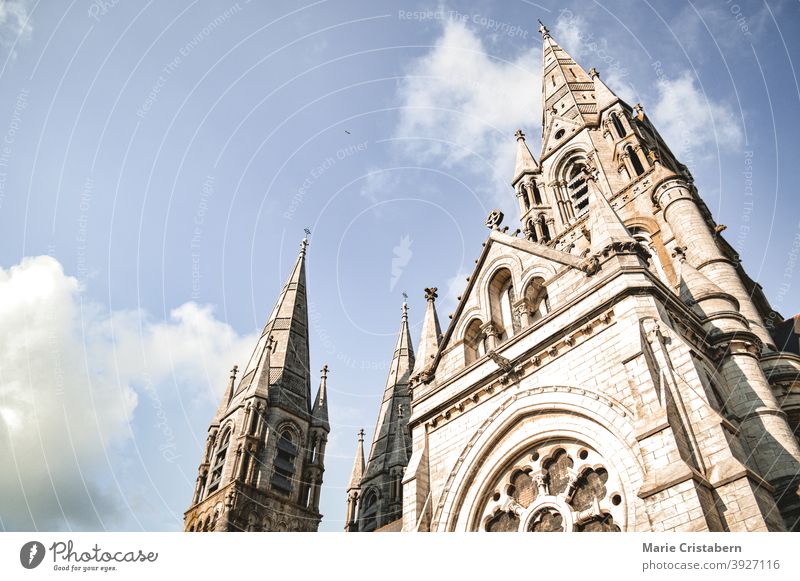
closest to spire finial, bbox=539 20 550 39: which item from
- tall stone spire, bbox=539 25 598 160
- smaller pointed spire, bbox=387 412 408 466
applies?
tall stone spire, bbox=539 25 598 160

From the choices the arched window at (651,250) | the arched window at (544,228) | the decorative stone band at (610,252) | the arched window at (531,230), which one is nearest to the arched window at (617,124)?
the arched window at (544,228)

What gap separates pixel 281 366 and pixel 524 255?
20019mm

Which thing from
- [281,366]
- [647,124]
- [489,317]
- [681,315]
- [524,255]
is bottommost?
[681,315]

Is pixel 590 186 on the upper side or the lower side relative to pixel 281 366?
lower

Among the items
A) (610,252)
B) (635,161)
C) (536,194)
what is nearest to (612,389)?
(610,252)

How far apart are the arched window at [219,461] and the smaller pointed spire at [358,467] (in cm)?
638

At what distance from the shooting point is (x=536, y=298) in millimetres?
13445

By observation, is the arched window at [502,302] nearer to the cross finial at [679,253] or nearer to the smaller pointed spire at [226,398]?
the cross finial at [679,253]

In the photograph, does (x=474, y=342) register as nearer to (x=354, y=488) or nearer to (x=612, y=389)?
(x=612, y=389)

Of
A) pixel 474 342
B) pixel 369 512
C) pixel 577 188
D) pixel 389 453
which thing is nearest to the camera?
pixel 474 342

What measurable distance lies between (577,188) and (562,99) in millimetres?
7272

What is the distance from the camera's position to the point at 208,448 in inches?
1110

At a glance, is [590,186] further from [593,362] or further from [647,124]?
[647,124]
